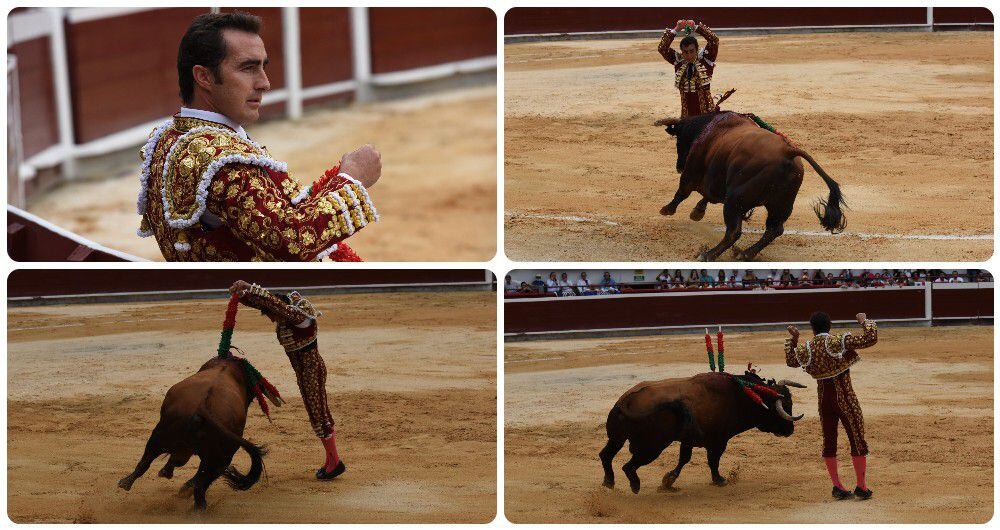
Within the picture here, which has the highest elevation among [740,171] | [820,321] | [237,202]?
[237,202]

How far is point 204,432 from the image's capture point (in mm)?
4469

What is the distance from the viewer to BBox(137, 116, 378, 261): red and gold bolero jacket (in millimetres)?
3160

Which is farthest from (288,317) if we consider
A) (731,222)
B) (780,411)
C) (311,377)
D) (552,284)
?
(780,411)

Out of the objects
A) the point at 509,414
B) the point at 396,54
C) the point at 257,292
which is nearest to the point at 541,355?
the point at 509,414

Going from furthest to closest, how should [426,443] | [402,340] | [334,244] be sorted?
[402,340]
[426,443]
[334,244]

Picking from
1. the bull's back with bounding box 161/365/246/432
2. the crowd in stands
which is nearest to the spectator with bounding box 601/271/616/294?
the crowd in stands

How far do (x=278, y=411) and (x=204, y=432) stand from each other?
1.81 m

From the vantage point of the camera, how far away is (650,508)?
4.90 meters

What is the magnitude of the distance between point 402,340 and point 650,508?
2.64 meters

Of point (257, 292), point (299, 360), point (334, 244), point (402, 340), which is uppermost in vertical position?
point (334, 244)

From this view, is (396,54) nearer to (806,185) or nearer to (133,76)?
(133,76)

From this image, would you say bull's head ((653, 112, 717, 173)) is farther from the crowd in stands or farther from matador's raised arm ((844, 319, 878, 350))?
matador's raised arm ((844, 319, 878, 350))

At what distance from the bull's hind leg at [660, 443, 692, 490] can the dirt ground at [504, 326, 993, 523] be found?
3cm

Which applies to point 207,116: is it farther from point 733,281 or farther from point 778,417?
point 733,281
